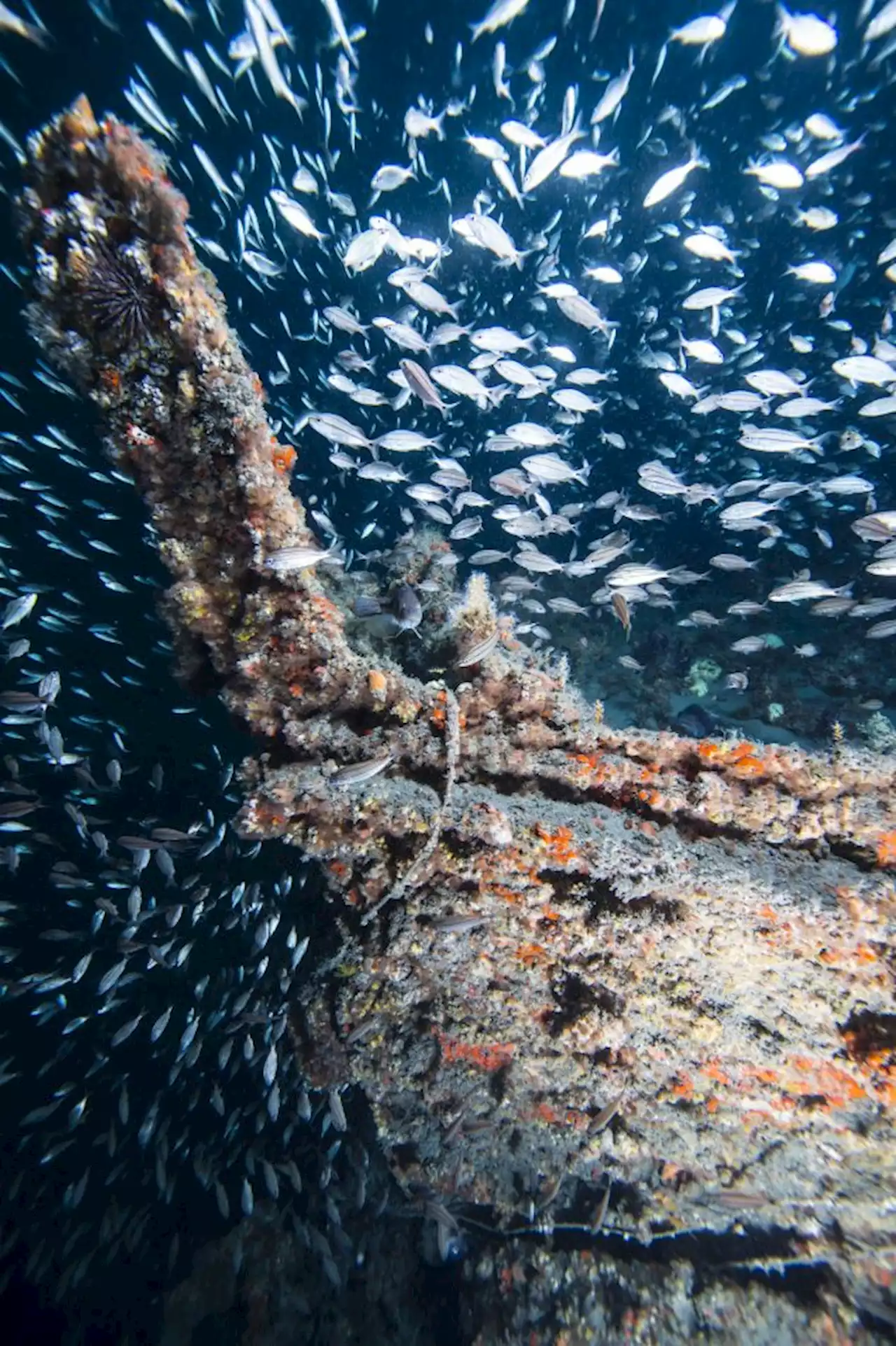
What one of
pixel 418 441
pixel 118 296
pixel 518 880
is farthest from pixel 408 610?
pixel 418 441

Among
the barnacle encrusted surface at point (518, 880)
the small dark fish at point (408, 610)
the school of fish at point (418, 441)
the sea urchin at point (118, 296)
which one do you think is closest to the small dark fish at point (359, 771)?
the school of fish at point (418, 441)

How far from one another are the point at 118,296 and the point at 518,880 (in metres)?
4.63

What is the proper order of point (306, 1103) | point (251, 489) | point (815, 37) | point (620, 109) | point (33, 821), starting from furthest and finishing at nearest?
point (620, 109) < point (33, 821) < point (815, 37) < point (306, 1103) < point (251, 489)

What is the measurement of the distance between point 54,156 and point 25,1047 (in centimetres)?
1257

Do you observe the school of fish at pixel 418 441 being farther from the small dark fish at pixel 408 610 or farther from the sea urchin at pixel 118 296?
the sea urchin at pixel 118 296

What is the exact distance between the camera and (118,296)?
3777 millimetres

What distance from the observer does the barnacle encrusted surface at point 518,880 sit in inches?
136

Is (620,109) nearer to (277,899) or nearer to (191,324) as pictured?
(191,324)

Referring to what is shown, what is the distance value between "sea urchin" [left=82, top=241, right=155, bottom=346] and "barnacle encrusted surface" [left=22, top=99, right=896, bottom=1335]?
0.04 m

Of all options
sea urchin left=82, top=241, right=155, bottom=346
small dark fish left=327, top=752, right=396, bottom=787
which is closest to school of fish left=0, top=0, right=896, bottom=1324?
small dark fish left=327, top=752, right=396, bottom=787

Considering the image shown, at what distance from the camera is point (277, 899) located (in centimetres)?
750

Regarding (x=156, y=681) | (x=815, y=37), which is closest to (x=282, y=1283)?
(x=156, y=681)

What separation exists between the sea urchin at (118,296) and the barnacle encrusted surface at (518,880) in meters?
0.04

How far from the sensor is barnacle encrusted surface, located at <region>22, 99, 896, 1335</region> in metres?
3.45
